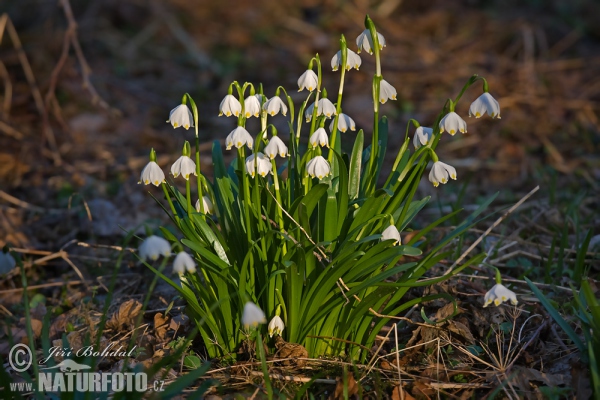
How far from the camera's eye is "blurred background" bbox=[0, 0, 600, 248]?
164 inches

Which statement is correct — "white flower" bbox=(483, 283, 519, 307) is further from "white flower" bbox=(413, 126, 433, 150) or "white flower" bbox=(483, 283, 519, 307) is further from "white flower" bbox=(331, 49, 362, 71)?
"white flower" bbox=(331, 49, 362, 71)

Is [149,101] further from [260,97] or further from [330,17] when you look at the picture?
[260,97]

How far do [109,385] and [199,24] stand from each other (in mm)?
5557

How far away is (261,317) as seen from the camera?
1.60 m

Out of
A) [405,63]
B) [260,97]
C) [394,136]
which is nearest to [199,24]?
[405,63]

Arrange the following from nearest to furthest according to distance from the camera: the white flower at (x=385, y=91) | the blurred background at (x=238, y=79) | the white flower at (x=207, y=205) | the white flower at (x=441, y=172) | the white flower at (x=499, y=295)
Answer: the white flower at (x=499, y=295), the white flower at (x=441, y=172), the white flower at (x=385, y=91), the white flower at (x=207, y=205), the blurred background at (x=238, y=79)

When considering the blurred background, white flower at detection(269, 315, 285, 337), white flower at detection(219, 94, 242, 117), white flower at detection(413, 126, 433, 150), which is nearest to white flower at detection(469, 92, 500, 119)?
white flower at detection(413, 126, 433, 150)

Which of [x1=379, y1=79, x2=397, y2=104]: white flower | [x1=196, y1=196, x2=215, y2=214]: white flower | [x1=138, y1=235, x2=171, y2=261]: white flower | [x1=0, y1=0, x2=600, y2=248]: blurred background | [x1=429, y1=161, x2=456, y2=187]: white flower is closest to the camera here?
[x1=138, y1=235, x2=171, y2=261]: white flower

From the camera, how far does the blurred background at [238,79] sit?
416 cm

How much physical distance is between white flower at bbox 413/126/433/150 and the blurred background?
6.93 feet

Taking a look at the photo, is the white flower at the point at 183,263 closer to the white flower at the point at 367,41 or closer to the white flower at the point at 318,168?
the white flower at the point at 318,168

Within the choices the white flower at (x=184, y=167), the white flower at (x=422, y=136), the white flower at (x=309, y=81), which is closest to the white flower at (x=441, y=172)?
the white flower at (x=422, y=136)

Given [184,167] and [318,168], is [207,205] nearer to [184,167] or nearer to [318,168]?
[184,167]

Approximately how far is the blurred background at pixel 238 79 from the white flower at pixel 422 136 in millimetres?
2112
